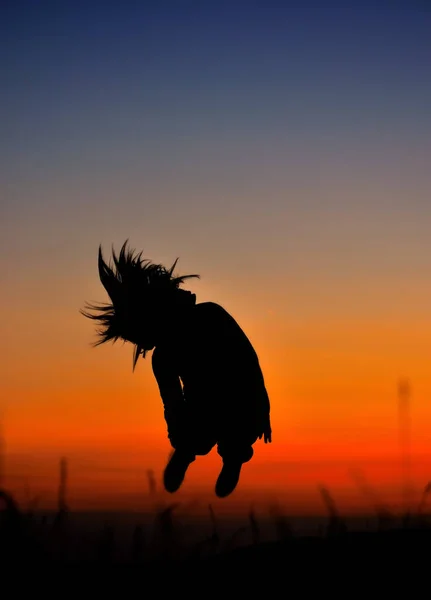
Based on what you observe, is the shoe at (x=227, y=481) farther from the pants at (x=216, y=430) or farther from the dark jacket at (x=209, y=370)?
the dark jacket at (x=209, y=370)

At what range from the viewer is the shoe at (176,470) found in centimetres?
1034

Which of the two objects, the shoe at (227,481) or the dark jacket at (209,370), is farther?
the dark jacket at (209,370)

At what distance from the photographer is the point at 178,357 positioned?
10.5 m

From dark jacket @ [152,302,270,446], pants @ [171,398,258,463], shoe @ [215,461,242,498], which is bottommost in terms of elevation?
shoe @ [215,461,242,498]

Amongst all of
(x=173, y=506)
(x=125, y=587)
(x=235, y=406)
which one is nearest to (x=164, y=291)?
(x=235, y=406)

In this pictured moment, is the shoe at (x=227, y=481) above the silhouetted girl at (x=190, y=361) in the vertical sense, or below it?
Result: below

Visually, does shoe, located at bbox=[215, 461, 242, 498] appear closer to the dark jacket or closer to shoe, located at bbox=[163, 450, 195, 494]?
shoe, located at bbox=[163, 450, 195, 494]

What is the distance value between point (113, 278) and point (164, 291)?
61cm

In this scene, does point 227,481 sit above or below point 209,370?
below

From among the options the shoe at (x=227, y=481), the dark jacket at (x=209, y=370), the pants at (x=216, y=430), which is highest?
the dark jacket at (x=209, y=370)

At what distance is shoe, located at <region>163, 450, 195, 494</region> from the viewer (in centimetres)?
1034

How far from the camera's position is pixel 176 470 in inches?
407

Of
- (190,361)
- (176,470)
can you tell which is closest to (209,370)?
(190,361)

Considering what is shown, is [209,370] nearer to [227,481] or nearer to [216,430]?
[216,430]
